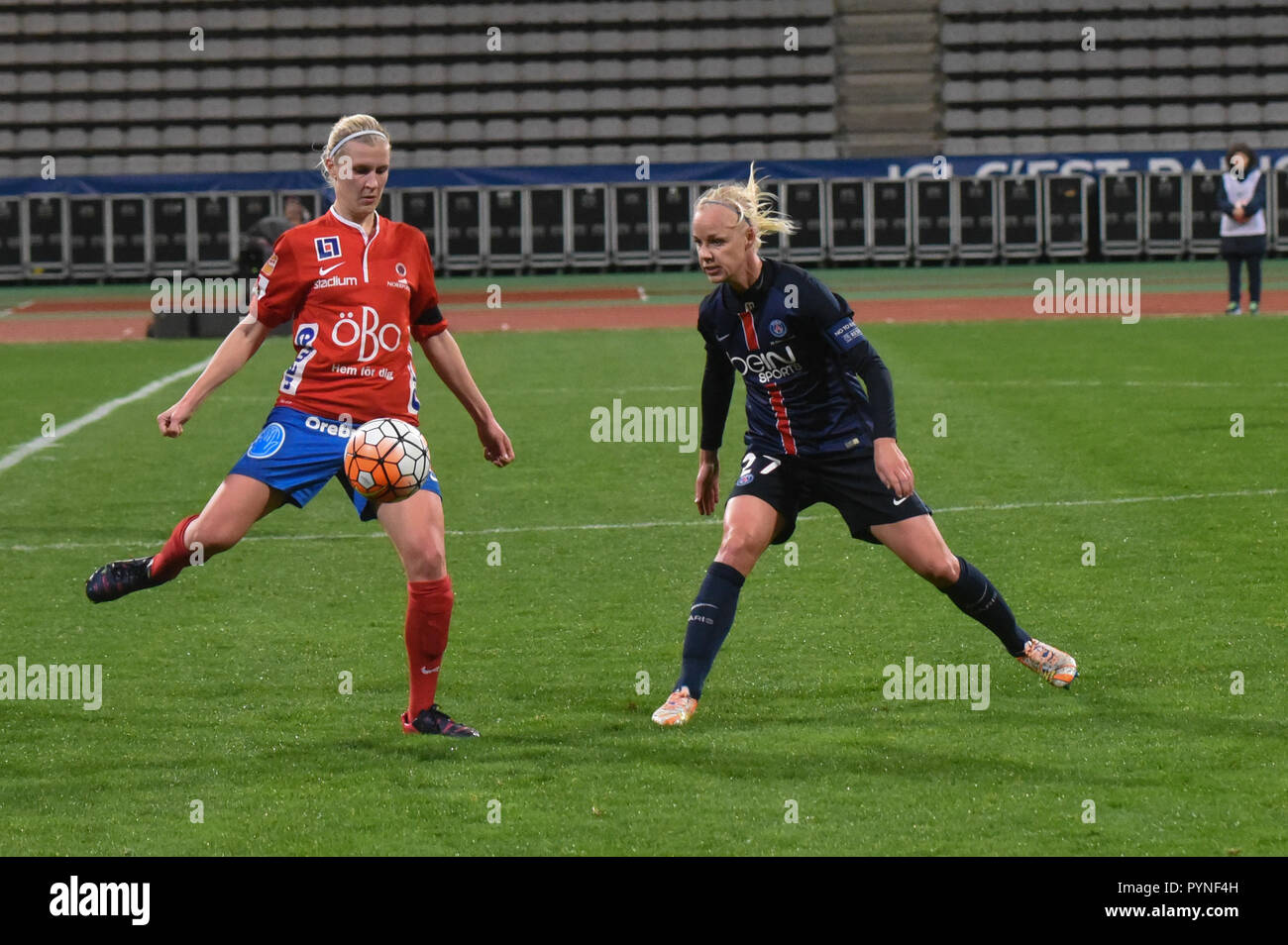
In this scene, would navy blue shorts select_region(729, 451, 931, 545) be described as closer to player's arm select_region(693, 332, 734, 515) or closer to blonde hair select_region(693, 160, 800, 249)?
player's arm select_region(693, 332, 734, 515)

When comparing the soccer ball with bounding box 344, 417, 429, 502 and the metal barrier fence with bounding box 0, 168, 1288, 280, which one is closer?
the soccer ball with bounding box 344, 417, 429, 502

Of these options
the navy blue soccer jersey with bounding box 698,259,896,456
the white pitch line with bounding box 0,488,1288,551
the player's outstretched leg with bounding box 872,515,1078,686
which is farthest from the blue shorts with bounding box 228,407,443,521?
the white pitch line with bounding box 0,488,1288,551

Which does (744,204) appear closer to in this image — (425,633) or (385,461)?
(385,461)

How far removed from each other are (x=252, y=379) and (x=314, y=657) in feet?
37.5

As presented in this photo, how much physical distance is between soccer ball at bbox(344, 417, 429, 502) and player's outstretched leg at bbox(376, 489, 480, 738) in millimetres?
72

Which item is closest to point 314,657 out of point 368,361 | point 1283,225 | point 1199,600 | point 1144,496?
point 368,361

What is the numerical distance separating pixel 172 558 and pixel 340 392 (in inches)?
30.0

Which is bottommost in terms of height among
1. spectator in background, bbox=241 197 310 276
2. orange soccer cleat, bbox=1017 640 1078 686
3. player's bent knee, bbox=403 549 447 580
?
orange soccer cleat, bbox=1017 640 1078 686

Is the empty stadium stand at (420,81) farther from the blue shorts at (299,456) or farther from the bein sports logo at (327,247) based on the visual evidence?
the blue shorts at (299,456)

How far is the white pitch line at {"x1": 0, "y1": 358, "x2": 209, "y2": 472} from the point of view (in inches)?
496

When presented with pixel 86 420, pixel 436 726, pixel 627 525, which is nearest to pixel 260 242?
pixel 86 420

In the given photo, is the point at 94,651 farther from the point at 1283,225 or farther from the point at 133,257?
the point at 1283,225

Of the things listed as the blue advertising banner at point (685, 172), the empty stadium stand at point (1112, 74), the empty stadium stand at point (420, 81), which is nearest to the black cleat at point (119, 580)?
the blue advertising banner at point (685, 172)

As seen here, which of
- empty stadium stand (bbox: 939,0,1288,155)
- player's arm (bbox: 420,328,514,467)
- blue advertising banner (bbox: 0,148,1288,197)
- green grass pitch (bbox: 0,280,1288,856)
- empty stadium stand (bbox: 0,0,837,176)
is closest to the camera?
green grass pitch (bbox: 0,280,1288,856)
